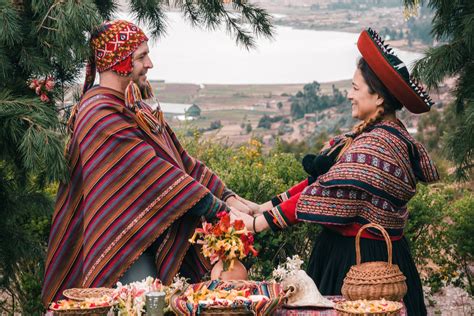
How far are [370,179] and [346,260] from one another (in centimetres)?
47

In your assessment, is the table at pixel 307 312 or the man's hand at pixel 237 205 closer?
the table at pixel 307 312

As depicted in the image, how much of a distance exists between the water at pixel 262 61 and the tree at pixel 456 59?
87.6 feet

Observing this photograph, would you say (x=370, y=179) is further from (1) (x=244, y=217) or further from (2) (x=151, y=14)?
(2) (x=151, y=14)

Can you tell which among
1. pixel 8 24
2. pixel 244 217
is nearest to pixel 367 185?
pixel 244 217

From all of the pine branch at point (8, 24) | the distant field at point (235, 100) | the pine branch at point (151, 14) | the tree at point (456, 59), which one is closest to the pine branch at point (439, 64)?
the tree at point (456, 59)

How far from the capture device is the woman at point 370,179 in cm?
453

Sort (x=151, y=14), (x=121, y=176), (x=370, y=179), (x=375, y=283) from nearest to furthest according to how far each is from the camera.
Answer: (x=375, y=283), (x=370, y=179), (x=121, y=176), (x=151, y=14)

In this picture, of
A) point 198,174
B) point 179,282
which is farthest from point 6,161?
point 179,282

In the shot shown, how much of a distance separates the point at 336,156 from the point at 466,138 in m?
1.34

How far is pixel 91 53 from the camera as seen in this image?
4816 millimetres

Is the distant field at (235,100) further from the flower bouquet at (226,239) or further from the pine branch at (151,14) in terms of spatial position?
the flower bouquet at (226,239)

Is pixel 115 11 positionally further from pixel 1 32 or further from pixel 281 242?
pixel 281 242

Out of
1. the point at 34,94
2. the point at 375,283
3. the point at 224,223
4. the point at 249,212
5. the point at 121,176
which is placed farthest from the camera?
the point at 249,212

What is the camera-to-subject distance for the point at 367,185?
177 inches
